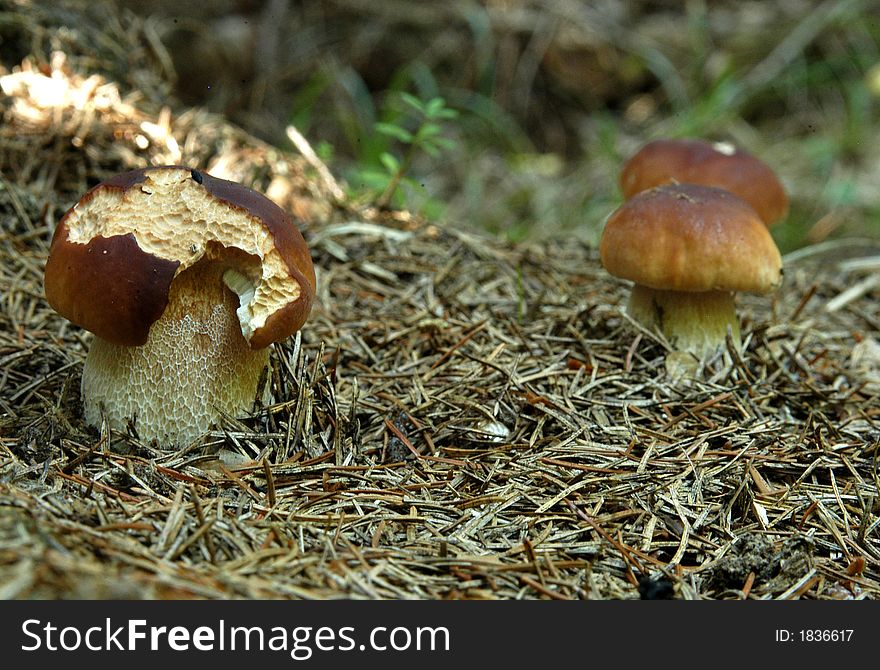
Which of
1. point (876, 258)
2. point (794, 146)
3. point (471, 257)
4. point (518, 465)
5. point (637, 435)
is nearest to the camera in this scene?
point (518, 465)

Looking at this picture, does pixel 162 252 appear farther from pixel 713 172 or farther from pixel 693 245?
pixel 713 172

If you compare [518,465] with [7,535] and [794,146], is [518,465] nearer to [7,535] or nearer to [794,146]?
[7,535]

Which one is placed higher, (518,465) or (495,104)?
(495,104)

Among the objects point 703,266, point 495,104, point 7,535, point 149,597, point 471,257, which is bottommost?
point 149,597

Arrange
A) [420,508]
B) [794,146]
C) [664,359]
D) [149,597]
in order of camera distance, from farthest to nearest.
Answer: [794,146] < [664,359] < [420,508] < [149,597]
